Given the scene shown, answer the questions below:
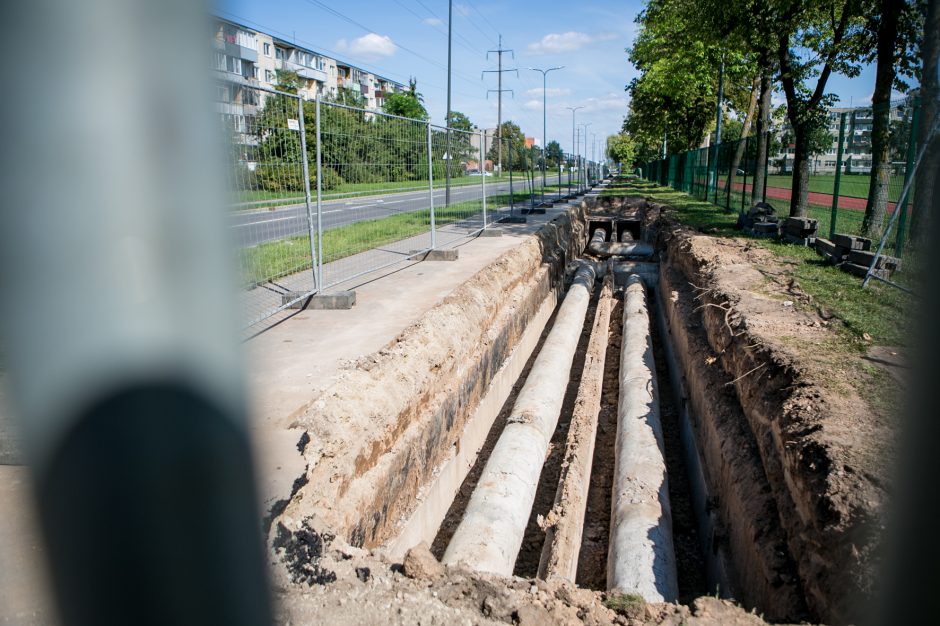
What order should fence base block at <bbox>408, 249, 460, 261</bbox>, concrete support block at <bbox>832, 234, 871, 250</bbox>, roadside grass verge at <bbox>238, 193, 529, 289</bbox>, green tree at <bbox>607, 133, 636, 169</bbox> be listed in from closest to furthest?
roadside grass verge at <bbox>238, 193, 529, 289</bbox> → concrete support block at <bbox>832, 234, 871, 250</bbox> → fence base block at <bbox>408, 249, 460, 261</bbox> → green tree at <bbox>607, 133, 636, 169</bbox>

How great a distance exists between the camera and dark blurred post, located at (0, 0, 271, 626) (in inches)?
24.4

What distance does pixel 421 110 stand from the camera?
74875mm

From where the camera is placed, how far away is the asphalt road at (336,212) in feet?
16.7

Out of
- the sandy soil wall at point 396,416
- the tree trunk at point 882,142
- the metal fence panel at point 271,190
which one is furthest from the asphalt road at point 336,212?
the tree trunk at point 882,142

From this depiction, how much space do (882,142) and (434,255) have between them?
6.77 m

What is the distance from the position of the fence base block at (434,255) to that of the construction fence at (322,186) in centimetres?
10

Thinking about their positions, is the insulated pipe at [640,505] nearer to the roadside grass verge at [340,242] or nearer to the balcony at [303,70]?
the roadside grass verge at [340,242]

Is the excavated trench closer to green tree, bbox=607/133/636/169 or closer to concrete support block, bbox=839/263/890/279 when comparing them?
concrete support block, bbox=839/263/890/279

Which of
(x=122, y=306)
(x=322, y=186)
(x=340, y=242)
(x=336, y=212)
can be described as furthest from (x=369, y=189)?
(x=122, y=306)

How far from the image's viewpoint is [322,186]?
6809 millimetres

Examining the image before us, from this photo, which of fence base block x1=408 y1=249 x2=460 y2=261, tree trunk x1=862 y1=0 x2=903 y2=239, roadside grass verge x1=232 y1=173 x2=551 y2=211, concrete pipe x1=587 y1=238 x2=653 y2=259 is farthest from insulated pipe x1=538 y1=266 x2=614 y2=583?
concrete pipe x1=587 y1=238 x2=653 y2=259

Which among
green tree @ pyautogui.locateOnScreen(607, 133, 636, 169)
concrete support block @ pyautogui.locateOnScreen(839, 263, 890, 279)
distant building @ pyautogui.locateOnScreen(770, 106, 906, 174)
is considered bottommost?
concrete support block @ pyautogui.locateOnScreen(839, 263, 890, 279)

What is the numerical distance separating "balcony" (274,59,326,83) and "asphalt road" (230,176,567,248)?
50.7 metres

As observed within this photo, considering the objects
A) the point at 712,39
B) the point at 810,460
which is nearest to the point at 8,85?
the point at 810,460
